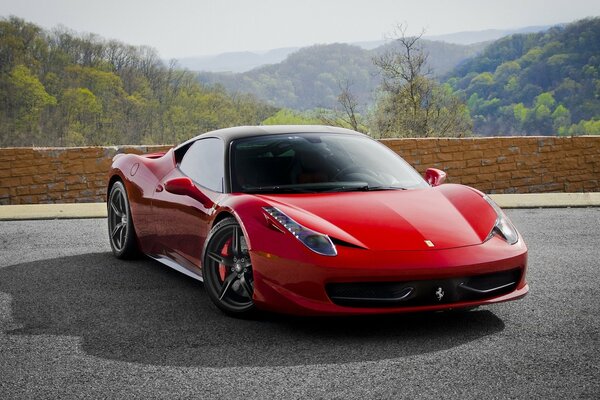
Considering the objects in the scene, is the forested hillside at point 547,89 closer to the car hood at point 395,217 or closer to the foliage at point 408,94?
the foliage at point 408,94

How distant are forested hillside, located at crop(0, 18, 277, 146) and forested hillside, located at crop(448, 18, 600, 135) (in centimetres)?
3290

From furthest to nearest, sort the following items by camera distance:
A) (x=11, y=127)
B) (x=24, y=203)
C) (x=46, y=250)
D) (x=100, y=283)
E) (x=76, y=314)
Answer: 1. (x=11, y=127)
2. (x=24, y=203)
3. (x=46, y=250)
4. (x=100, y=283)
5. (x=76, y=314)

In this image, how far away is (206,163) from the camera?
20.3 feet

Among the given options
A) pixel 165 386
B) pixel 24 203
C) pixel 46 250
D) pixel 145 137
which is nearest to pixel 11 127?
pixel 145 137

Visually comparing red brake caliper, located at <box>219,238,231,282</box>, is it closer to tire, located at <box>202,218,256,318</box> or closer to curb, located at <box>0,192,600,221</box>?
tire, located at <box>202,218,256,318</box>

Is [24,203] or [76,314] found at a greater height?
[76,314]

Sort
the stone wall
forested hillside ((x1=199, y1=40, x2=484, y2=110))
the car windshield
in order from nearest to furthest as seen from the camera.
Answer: the car windshield
the stone wall
forested hillside ((x1=199, y1=40, x2=484, y2=110))

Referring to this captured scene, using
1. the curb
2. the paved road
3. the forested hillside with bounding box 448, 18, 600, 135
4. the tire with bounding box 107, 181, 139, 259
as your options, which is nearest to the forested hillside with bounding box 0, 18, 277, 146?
the forested hillside with bounding box 448, 18, 600, 135

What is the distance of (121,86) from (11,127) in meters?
16.2

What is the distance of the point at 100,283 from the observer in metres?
6.45

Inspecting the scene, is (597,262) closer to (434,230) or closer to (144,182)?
(434,230)

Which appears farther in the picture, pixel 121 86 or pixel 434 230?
pixel 121 86

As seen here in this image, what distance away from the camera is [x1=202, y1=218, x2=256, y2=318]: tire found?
5.03 meters

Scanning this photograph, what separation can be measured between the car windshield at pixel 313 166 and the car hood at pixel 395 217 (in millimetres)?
226
